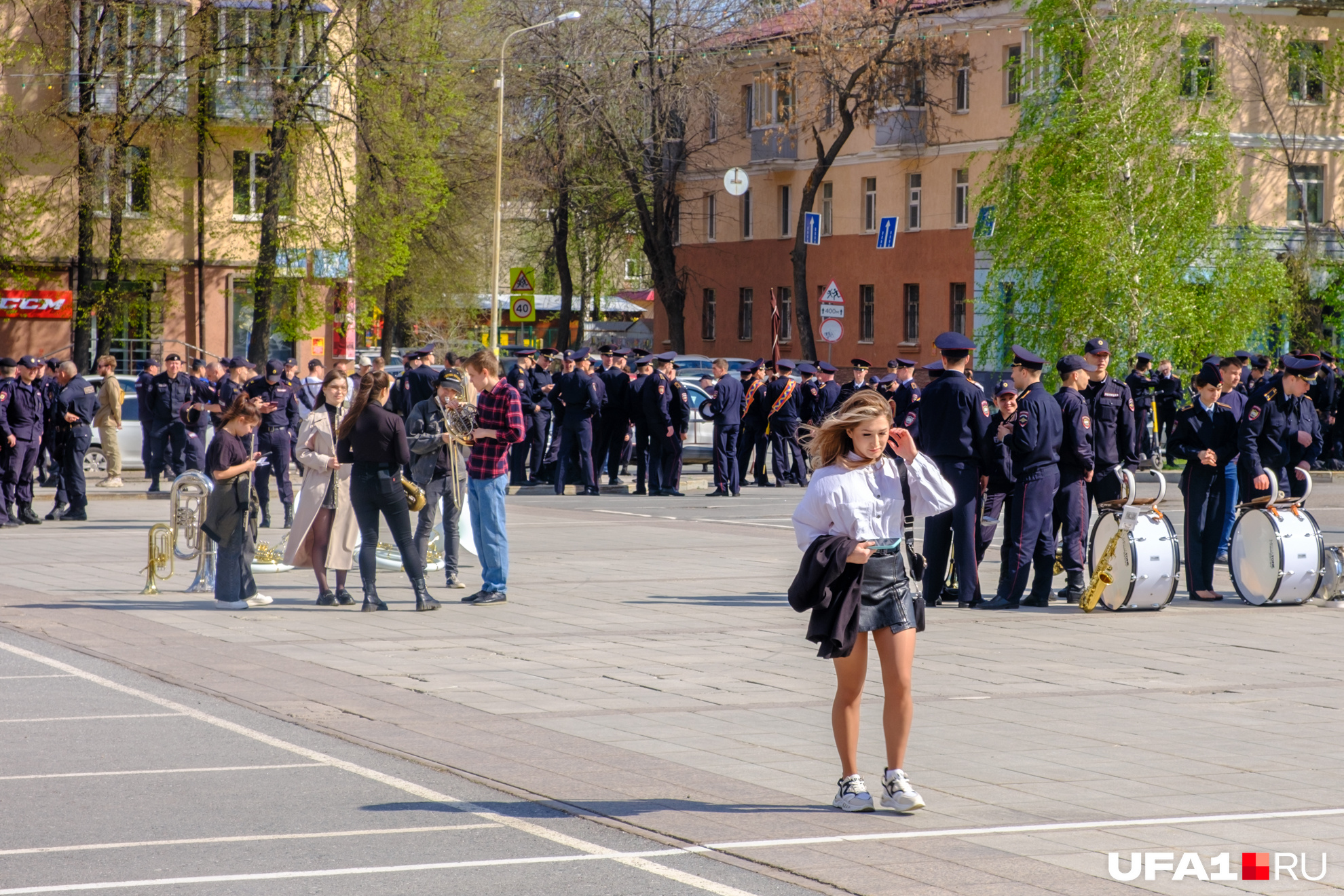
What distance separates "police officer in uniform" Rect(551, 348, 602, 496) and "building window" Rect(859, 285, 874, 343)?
2924 centimetres

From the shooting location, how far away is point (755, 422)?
27.4 m

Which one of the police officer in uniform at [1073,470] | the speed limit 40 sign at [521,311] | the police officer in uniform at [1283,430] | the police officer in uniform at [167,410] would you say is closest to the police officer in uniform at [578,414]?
the police officer in uniform at [167,410]

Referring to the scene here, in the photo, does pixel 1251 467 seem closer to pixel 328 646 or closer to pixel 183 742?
pixel 328 646

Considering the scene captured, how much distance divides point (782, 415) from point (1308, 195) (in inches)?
975

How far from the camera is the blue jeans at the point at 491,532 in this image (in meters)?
13.2

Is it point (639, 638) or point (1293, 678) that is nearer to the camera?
point (1293, 678)

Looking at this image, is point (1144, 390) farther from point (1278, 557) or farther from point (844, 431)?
point (844, 431)

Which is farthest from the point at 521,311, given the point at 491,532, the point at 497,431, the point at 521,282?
the point at 491,532

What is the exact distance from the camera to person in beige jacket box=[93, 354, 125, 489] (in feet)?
83.9

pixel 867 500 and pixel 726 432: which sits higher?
pixel 867 500

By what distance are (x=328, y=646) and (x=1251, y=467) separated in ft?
24.4

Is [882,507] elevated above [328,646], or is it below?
above

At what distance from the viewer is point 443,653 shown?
10.9 metres

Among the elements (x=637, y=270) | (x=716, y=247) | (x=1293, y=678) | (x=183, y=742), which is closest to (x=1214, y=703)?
(x=1293, y=678)
